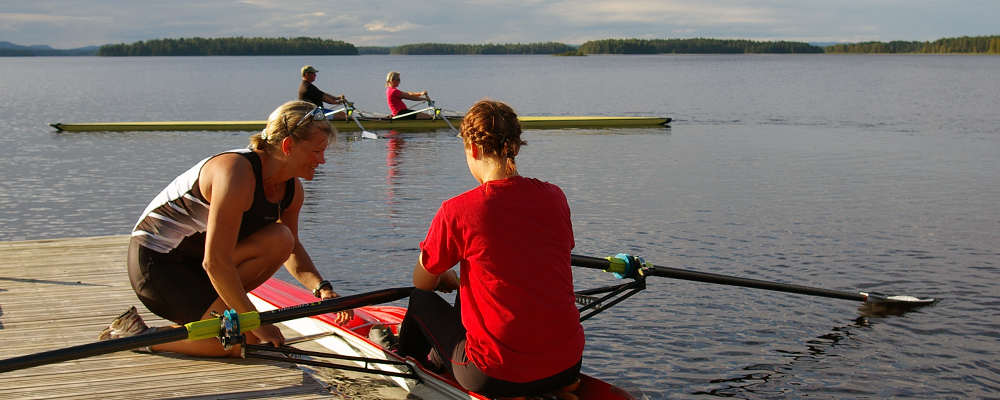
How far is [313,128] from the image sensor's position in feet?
11.9

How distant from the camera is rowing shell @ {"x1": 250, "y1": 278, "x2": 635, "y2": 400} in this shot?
3.44m

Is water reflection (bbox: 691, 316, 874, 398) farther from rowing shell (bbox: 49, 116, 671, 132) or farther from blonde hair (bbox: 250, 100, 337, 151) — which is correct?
rowing shell (bbox: 49, 116, 671, 132)

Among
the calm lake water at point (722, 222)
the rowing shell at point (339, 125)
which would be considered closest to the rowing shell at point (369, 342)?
the calm lake water at point (722, 222)

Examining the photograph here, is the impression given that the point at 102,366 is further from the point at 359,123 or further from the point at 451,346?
the point at 359,123

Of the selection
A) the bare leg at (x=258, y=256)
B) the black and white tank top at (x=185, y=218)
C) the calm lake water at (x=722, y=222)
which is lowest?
the calm lake water at (x=722, y=222)

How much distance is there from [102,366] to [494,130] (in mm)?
2635

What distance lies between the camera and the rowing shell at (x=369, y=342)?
3439 millimetres

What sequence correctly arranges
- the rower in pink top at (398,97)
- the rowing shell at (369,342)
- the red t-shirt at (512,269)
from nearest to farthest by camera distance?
the red t-shirt at (512,269) → the rowing shell at (369,342) → the rower in pink top at (398,97)

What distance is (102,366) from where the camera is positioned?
4047 millimetres

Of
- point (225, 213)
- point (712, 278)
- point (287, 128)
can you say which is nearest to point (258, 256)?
point (225, 213)

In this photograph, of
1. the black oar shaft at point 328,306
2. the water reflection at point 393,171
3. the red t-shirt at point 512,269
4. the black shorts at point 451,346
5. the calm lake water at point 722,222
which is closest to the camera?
the red t-shirt at point 512,269

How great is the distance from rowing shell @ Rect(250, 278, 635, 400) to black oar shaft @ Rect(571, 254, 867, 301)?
90 centimetres

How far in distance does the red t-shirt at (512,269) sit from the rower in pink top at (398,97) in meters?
16.5

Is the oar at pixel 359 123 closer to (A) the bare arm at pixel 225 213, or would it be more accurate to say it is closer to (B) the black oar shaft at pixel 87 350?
(A) the bare arm at pixel 225 213
